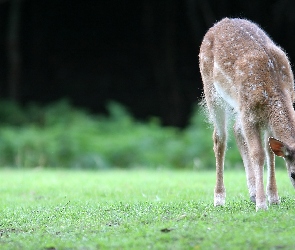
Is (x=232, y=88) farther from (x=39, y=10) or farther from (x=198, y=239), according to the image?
(x=39, y=10)

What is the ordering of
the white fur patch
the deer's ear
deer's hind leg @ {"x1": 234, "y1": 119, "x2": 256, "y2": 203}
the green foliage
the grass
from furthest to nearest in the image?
the green foliage → deer's hind leg @ {"x1": 234, "y1": 119, "x2": 256, "y2": 203} → the white fur patch → the deer's ear → the grass

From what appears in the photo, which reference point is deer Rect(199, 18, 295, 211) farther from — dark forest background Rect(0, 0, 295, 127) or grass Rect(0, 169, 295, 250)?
dark forest background Rect(0, 0, 295, 127)

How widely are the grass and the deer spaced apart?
426mm

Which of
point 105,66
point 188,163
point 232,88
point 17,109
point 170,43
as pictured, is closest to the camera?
point 232,88

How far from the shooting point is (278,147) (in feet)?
23.3

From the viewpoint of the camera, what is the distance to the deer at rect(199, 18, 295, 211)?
24.1ft

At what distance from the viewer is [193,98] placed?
73.2 feet

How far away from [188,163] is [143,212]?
29.1ft

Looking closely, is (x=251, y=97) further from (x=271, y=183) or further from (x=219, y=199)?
(x=219, y=199)

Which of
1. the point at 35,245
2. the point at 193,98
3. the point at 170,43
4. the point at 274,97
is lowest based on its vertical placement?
the point at 35,245

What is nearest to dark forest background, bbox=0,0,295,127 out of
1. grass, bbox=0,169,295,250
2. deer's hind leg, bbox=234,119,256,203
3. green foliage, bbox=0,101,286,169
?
green foliage, bbox=0,101,286,169

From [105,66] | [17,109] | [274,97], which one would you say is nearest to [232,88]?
[274,97]

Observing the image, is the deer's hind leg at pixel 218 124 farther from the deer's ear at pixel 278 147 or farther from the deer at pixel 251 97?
the deer's ear at pixel 278 147

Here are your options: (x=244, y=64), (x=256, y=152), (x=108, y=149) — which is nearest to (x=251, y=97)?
(x=244, y=64)
